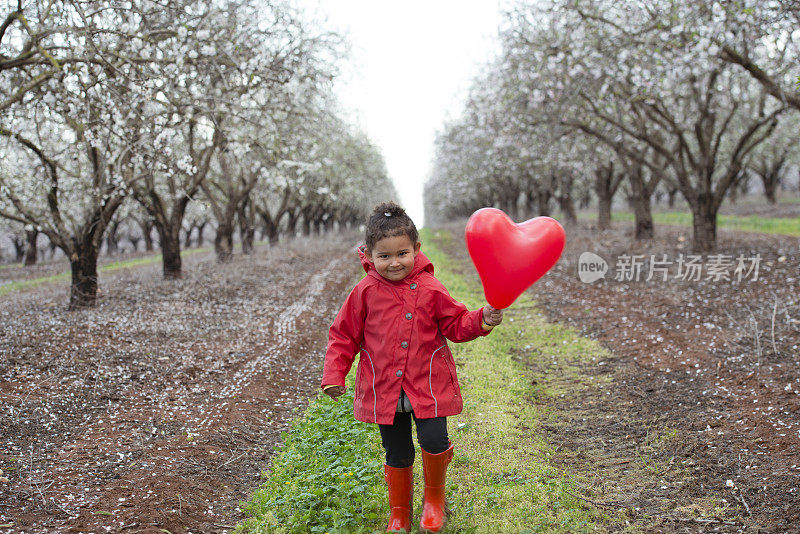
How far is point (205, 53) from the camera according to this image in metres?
8.16

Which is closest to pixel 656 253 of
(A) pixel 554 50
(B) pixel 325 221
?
(A) pixel 554 50

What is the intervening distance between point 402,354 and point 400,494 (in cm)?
76

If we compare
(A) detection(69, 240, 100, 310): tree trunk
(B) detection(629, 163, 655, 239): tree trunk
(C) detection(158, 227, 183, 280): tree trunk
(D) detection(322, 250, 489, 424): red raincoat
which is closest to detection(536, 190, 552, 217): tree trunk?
(B) detection(629, 163, 655, 239): tree trunk

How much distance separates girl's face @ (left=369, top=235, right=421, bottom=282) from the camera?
3102 millimetres

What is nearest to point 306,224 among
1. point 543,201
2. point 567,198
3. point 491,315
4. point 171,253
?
point 543,201

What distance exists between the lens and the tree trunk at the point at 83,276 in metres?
9.89

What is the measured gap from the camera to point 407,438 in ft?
10.6

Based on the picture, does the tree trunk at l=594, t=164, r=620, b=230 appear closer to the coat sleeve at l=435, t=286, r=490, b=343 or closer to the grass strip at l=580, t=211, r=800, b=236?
the grass strip at l=580, t=211, r=800, b=236

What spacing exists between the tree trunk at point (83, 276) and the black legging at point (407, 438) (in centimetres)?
845

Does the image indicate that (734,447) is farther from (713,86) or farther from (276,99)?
(276,99)

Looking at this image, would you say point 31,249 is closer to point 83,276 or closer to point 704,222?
point 83,276

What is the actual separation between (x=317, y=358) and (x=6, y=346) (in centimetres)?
356

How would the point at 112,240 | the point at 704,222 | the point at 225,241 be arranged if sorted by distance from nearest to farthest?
the point at 704,222 → the point at 225,241 → the point at 112,240

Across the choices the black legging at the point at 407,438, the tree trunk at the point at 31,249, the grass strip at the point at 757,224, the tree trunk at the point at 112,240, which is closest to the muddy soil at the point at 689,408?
the black legging at the point at 407,438
